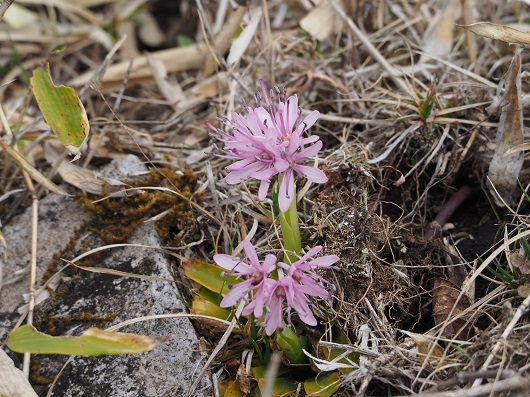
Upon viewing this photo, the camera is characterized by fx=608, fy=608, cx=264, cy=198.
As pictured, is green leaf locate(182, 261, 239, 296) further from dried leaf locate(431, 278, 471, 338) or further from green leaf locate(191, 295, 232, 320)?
dried leaf locate(431, 278, 471, 338)

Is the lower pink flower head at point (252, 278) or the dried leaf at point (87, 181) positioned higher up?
the lower pink flower head at point (252, 278)

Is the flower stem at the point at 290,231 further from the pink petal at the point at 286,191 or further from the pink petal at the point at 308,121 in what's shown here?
the pink petal at the point at 308,121

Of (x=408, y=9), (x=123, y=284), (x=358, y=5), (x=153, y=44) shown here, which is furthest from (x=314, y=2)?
(x=123, y=284)

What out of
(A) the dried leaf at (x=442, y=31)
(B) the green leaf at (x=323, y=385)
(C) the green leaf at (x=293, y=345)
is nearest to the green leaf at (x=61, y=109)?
(C) the green leaf at (x=293, y=345)

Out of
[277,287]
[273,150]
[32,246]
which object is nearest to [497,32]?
[273,150]

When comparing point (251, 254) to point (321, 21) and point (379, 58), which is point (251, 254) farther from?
point (321, 21)

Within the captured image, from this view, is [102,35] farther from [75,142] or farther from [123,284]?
[123,284]
